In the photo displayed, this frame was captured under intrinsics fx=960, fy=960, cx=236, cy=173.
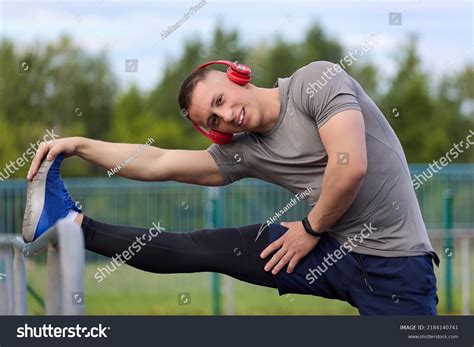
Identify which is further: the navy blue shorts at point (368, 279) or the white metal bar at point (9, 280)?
the white metal bar at point (9, 280)

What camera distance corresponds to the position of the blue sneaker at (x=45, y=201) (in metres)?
3.66

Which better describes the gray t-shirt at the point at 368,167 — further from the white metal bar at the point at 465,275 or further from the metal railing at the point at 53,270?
the white metal bar at the point at 465,275

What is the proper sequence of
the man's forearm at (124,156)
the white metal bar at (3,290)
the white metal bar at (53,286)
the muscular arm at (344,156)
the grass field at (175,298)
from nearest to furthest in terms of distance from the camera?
1. the white metal bar at (53,286)
2. the muscular arm at (344,156)
3. the man's forearm at (124,156)
4. the white metal bar at (3,290)
5. the grass field at (175,298)

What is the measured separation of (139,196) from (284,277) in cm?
738

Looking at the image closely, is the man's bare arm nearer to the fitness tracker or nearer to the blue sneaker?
the blue sneaker

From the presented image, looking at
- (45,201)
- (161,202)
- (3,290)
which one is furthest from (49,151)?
(161,202)

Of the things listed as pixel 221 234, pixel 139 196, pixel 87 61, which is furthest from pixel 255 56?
pixel 221 234

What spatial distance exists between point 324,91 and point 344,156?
0.28m

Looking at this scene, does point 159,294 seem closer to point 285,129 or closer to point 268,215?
point 268,215

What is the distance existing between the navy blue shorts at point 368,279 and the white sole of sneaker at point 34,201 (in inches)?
39.4

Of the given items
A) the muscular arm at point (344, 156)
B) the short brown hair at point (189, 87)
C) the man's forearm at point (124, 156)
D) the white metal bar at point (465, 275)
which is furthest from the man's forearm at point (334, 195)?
the white metal bar at point (465, 275)

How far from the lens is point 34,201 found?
3.79m

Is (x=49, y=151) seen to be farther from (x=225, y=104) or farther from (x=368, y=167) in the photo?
(x=368, y=167)

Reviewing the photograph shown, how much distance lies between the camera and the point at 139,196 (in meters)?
11.4
